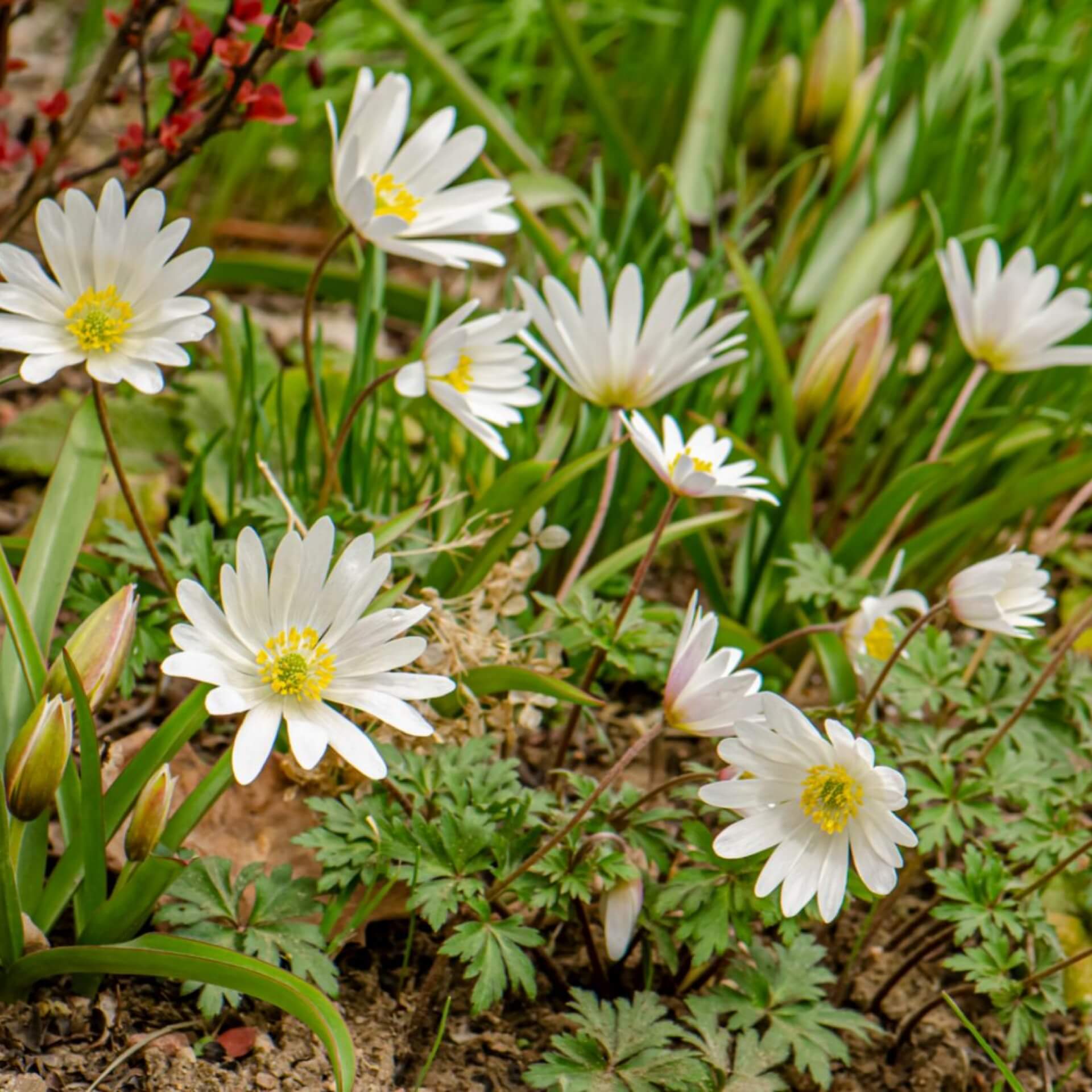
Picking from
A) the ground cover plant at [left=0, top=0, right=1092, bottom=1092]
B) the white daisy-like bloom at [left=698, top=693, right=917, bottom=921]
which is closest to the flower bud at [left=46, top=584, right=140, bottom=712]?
the ground cover plant at [left=0, top=0, right=1092, bottom=1092]

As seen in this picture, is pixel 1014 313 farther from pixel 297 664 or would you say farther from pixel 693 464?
pixel 297 664

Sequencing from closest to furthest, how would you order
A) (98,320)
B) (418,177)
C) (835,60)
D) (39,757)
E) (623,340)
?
(39,757) < (98,320) < (623,340) < (418,177) < (835,60)

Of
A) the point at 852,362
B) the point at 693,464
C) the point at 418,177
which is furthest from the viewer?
the point at 852,362

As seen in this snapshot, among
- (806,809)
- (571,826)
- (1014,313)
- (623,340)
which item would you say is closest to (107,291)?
(623,340)

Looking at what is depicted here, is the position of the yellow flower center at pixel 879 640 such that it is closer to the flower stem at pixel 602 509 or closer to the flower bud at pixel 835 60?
the flower stem at pixel 602 509

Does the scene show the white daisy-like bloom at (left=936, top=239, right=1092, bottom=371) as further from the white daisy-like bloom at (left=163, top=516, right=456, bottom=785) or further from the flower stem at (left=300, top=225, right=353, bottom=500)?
the white daisy-like bloom at (left=163, top=516, right=456, bottom=785)

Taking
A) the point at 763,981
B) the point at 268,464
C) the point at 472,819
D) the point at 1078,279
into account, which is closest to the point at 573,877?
the point at 472,819

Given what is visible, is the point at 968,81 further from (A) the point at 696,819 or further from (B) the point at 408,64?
(A) the point at 696,819
